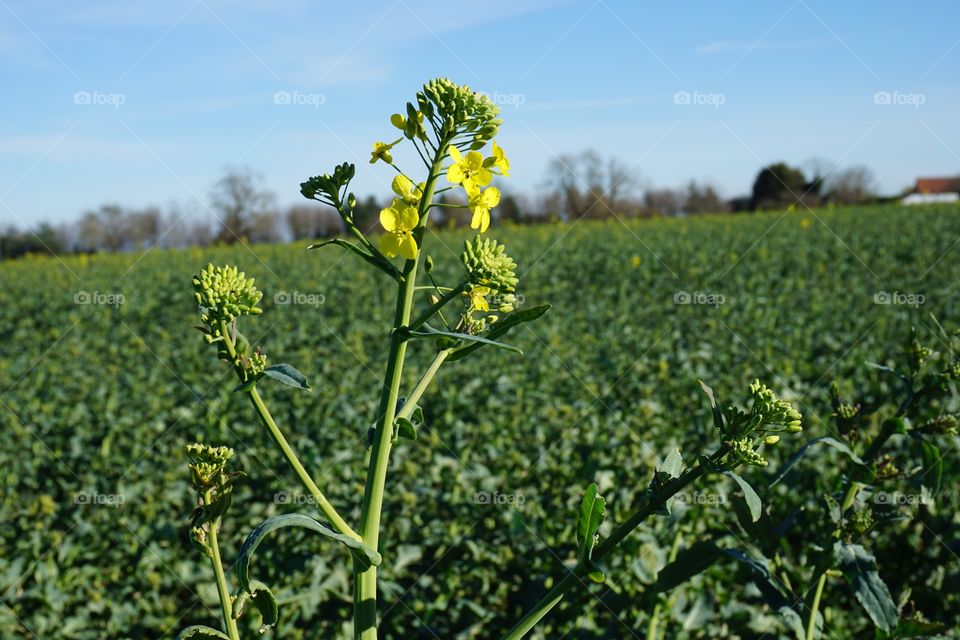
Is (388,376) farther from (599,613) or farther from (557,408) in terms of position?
(557,408)

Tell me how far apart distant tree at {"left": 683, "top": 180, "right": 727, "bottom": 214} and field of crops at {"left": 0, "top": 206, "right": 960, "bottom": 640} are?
33509 millimetres

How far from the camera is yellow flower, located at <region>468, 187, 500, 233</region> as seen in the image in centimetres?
102

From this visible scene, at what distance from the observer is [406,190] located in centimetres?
99

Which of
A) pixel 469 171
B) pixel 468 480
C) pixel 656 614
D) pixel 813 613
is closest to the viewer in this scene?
pixel 469 171

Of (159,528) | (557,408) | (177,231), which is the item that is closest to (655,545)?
(557,408)

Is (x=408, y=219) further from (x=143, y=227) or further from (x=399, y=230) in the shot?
(x=143, y=227)

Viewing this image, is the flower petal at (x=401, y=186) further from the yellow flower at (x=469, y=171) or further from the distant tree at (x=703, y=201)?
the distant tree at (x=703, y=201)

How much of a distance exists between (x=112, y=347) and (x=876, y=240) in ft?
47.4

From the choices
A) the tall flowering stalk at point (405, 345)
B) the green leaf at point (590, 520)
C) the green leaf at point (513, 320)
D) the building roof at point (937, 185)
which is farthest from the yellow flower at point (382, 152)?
the building roof at point (937, 185)

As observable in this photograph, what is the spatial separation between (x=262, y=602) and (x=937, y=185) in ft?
176

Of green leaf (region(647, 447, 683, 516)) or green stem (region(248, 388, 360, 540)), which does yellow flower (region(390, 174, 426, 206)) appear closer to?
green stem (region(248, 388, 360, 540))

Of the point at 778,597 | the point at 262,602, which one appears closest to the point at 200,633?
the point at 262,602

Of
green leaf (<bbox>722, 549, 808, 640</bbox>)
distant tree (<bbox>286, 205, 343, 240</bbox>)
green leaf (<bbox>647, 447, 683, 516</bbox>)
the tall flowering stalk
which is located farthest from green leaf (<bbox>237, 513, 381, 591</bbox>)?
distant tree (<bbox>286, 205, 343, 240</bbox>)

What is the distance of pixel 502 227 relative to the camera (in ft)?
80.2
